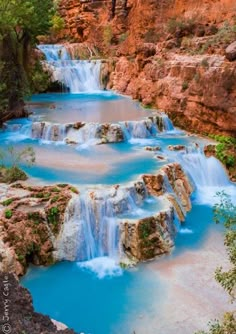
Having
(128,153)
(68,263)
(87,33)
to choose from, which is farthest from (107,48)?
(68,263)

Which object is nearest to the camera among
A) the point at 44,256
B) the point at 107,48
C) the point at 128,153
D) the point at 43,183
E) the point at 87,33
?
the point at 44,256

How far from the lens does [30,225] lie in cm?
927

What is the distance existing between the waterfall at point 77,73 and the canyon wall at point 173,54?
2.23 ft

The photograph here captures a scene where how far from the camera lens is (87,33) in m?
30.7

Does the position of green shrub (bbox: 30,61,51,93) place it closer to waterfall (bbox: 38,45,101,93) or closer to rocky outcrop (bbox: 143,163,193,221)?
waterfall (bbox: 38,45,101,93)

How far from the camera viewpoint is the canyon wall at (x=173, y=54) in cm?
1573

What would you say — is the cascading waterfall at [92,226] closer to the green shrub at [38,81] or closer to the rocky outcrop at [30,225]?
the rocky outcrop at [30,225]

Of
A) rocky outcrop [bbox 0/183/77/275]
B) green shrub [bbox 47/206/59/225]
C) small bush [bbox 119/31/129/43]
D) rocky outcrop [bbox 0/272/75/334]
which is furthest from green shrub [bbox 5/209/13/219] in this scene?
small bush [bbox 119/31/129/43]

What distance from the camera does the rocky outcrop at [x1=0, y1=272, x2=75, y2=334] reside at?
11.5 ft

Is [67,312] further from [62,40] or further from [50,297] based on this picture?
[62,40]

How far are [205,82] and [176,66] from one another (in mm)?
2586

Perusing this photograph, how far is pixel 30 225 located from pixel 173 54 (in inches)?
516

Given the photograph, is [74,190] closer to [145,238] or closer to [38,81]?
[145,238]

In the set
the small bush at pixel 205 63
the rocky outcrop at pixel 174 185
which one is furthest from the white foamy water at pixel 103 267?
the small bush at pixel 205 63
